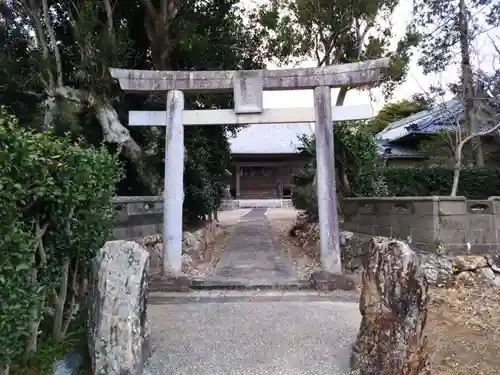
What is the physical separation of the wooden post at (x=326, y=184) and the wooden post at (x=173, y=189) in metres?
2.41

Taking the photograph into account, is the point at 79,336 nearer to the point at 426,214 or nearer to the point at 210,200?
the point at 426,214

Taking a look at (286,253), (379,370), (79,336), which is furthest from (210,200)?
(379,370)

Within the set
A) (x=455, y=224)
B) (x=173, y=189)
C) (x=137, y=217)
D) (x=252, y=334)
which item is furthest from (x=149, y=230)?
(x=455, y=224)

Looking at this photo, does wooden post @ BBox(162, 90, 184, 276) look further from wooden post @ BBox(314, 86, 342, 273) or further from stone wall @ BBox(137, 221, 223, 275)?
wooden post @ BBox(314, 86, 342, 273)

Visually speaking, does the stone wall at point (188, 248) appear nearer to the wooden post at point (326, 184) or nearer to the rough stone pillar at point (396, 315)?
the wooden post at point (326, 184)

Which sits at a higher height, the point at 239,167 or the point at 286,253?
the point at 239,167

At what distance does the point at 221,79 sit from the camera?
7.16 m

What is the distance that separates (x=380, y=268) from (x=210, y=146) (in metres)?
8.33

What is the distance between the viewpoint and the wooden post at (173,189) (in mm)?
7000

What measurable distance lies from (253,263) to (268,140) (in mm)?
20701

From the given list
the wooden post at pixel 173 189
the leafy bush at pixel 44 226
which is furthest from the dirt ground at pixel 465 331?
the wooden post at pixel 173 189

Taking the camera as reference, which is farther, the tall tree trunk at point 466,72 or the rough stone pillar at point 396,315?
the tall tree trunk at point 466,72

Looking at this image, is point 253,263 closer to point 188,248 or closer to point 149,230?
point 188,248

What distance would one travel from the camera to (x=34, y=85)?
364 inches
